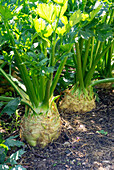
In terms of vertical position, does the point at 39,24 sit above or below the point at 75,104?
above

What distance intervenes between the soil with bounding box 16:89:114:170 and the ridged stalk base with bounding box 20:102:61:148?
0.05m

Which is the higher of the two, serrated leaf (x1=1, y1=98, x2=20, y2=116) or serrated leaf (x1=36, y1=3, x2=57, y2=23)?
serrated leaf (x1=36, y1=3, x2=57, y2=23)

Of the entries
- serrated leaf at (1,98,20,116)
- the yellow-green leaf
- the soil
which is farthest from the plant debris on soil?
the yellow-green leaf

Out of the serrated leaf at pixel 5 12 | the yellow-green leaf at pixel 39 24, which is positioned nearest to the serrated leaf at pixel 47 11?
the yellow-green leaf at pixel 39 24

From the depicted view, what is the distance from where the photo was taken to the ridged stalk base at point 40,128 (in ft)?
5.61

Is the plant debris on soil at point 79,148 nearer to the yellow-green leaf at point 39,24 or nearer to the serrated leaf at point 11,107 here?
the serrated leaf at point 11,107

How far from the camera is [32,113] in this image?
173 cm

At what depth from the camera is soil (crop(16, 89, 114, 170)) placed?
1.51 m

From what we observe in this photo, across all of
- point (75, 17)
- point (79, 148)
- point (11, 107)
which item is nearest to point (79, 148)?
point (79, 148)

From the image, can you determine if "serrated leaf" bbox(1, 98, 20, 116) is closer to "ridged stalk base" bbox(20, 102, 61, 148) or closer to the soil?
"ridged stalk base" bbox(20, 102, 61, 148)

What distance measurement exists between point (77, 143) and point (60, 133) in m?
0.18

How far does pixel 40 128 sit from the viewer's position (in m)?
1.71

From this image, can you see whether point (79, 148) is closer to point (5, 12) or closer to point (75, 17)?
point (75, 17)

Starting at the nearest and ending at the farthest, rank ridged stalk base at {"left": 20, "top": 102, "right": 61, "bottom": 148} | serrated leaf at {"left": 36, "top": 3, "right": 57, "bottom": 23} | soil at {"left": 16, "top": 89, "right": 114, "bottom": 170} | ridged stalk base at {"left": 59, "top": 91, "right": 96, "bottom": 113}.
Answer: serrated leaf at {"left": 36, "top": 3, "right": 57, "bottom": 23}, soil at {"left": 16, "top": 89, "right": 114, "bottom": 170}, ridged stalk base at {"left": 20, "top": 102, "right": 61, "bottom": 148}, ridged stalk base at {"left": 59, "top": 91, "right": 96, "bottom": 113}
